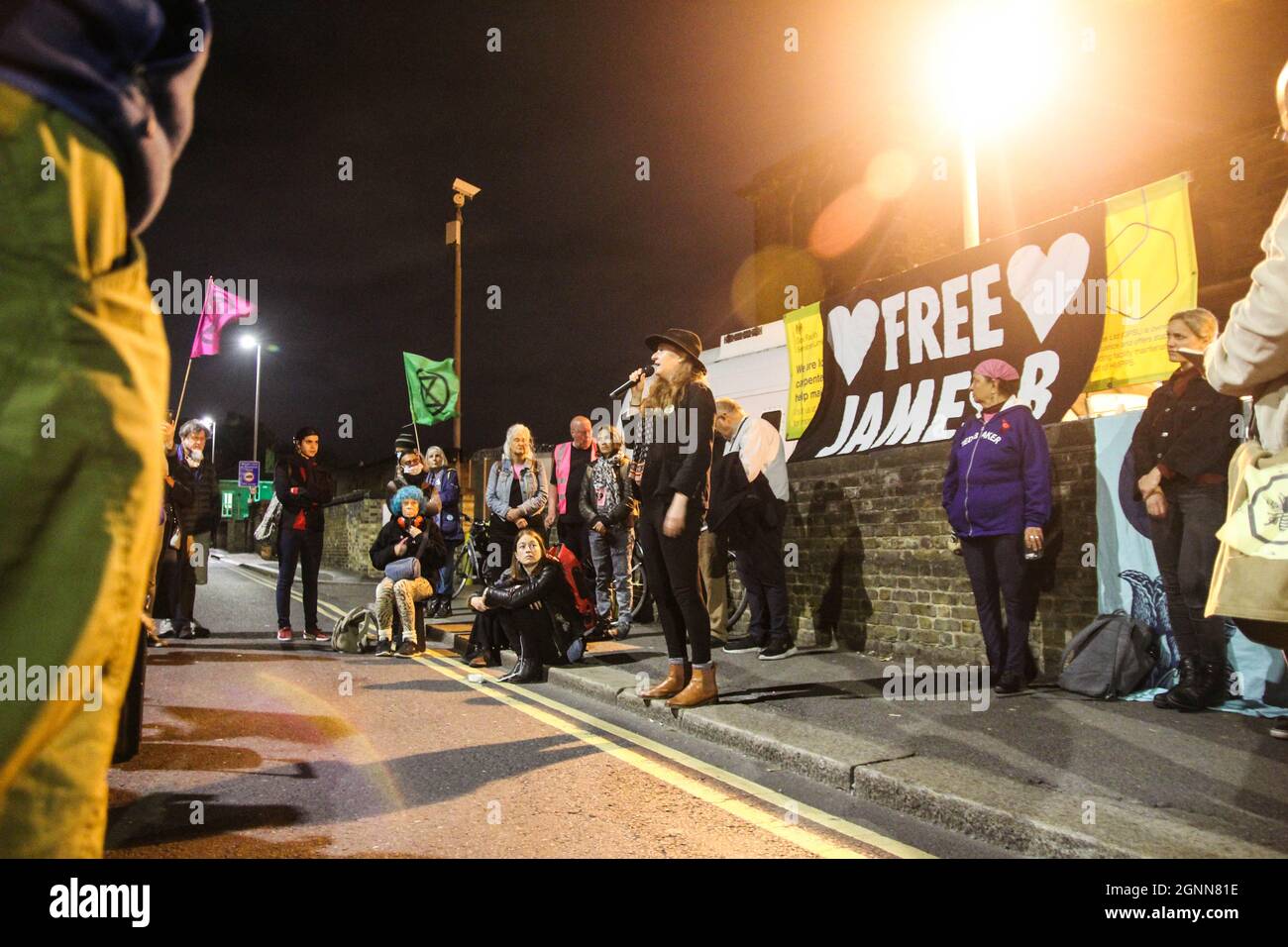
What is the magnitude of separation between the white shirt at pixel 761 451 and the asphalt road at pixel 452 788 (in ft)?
8.48

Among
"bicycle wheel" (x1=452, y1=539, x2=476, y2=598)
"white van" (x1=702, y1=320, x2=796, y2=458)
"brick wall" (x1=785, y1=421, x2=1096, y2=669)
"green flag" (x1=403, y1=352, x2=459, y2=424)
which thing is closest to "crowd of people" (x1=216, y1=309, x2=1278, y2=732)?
"brick wall" (x1=785, y1=421, x2=1096, y2=669)

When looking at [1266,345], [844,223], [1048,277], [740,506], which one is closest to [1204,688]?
[1266,345]

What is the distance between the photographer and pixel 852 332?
8773mm

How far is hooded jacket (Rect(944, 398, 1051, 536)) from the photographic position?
5.29 m

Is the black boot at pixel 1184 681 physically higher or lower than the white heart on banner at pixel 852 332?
lower

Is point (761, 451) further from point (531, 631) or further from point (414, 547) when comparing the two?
point (414, 547)

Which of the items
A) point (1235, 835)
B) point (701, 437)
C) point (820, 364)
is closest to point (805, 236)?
point (820, 364)

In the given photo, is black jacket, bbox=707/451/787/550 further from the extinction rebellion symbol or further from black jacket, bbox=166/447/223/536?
the extinction rebellion symbol

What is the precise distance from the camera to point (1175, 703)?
4.80 meters

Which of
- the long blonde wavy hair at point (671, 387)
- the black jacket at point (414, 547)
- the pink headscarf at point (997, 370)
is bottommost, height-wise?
the black jacket at point (414, 547)

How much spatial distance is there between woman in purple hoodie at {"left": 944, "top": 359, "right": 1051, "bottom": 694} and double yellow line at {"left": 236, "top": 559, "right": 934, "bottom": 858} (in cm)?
234

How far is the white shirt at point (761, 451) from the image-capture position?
7.25 meters

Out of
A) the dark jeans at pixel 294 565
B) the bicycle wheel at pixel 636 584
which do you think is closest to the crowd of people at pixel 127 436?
the bicycle wheel at pixel 636 584

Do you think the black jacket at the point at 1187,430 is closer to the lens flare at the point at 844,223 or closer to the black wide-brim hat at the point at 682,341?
the black wide-brim hat at the point at 682,341
